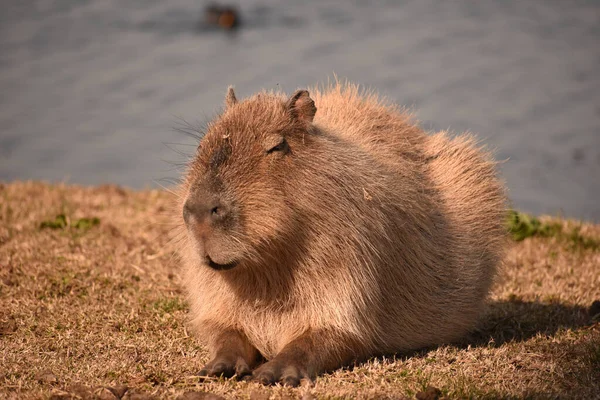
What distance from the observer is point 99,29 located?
45.5ft

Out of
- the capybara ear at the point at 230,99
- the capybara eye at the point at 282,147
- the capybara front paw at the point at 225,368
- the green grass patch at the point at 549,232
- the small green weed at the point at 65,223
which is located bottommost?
the small green weed at the point at 65,223

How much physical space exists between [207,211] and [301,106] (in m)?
0.79

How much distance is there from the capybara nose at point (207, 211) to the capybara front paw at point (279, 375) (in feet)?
2.27

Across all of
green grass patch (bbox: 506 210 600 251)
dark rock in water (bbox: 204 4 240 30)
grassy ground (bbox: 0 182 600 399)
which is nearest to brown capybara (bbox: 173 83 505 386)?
grassy ground (bbox: 0 182 600 399)

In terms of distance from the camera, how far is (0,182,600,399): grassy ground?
388 cm

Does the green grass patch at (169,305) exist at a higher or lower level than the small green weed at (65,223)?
higher

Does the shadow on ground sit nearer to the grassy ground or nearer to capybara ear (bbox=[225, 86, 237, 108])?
the grassy ground

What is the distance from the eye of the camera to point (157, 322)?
496 cm

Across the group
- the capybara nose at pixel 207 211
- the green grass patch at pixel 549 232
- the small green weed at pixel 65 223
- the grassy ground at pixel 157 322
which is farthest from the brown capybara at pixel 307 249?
the small green weed at pixel 65 223

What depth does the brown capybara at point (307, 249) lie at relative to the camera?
3.93 metres

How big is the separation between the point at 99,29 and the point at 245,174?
1060 cm

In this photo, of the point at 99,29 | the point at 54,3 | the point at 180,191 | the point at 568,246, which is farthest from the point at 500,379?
the point at 54,3

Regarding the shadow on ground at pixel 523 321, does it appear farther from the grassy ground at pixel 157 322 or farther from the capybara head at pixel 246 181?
the capybara head at pixel 246 181

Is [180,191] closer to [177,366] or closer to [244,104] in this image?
[244,104]
